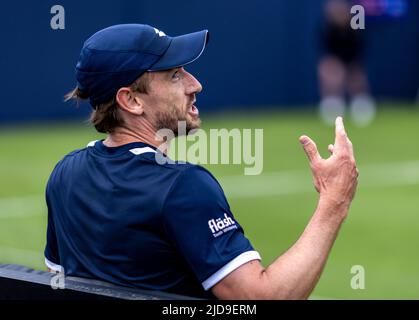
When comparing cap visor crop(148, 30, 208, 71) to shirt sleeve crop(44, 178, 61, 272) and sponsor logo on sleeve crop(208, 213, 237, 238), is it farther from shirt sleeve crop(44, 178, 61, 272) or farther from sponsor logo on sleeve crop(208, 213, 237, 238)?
shirt sleeve crop(44, 178, 61, 272)

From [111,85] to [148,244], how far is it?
2.26 ft

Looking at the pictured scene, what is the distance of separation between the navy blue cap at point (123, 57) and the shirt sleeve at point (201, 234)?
55cm

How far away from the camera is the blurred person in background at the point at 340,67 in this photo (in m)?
20.5

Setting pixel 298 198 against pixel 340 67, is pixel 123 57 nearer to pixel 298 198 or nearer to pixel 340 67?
pixel 298 198

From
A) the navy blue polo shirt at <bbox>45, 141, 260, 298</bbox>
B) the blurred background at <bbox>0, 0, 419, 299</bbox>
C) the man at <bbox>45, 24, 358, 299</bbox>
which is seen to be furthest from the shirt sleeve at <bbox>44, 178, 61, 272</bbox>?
the blurred background at <bbox>0, 0, 419, 299</bbox>

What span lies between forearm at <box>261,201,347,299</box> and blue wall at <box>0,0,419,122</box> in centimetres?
1557

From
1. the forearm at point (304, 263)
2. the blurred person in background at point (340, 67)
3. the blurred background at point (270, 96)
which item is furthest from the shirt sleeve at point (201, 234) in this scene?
the blurred person in background at point (340, 67)

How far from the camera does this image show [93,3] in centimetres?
1941

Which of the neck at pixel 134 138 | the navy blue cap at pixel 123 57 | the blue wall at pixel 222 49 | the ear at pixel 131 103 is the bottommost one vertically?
the blue wall at pixel 222 49

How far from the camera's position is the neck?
4062 mm

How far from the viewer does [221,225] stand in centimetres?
366

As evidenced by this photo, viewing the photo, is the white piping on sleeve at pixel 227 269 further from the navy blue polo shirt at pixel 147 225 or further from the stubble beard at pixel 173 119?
the stubble beard at pixel 173 119

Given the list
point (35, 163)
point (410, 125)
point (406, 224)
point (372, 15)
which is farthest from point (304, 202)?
point (372, 15)
